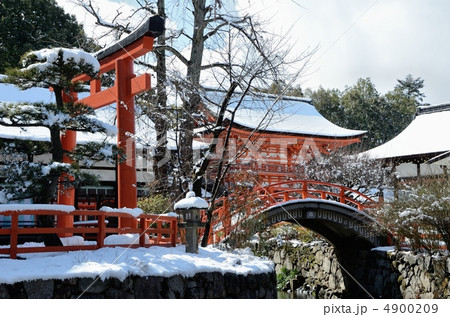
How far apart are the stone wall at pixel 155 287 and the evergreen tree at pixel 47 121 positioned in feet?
5.92

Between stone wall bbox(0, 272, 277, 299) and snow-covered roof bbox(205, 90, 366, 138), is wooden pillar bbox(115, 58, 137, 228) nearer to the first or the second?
stone wall bbox(0, 272, 277, 299)

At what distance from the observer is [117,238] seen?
775 centimetres

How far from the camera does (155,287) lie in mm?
6457

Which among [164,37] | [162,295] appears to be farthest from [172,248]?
[164,37]

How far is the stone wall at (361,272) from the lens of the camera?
12203 millimetres

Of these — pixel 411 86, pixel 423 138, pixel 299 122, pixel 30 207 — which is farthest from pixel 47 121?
pixel 411 86

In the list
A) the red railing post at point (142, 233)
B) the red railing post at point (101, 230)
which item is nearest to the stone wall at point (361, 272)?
the red railing post at point (142, 233)

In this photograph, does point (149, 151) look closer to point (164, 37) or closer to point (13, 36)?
point (164, 37)

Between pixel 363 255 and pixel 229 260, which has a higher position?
pixel 229 260

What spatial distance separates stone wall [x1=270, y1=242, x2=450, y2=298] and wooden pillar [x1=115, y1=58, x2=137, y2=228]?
4867mm

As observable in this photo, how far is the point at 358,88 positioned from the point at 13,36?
22.2m

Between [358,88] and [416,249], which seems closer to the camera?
[416,249]

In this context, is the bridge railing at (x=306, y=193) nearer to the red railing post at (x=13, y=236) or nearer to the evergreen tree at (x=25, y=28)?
the red railing post at (x=13, y=236)

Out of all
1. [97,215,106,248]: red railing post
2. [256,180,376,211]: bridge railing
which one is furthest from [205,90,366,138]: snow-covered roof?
[97,215,106,248]: red railing post
